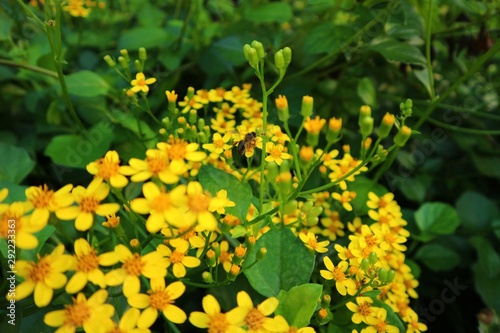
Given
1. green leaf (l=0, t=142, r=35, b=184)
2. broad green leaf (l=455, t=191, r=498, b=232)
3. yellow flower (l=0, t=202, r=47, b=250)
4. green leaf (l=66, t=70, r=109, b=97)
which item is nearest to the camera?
yellow flower (l=0, t=202, r=47, b=250)

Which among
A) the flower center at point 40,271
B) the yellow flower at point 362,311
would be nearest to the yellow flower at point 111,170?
the flower center at point 40,271

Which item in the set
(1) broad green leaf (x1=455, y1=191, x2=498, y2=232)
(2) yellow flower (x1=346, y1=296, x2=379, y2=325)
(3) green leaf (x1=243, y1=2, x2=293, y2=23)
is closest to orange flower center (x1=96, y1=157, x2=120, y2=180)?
(2) yellow flower (x1=346, y1=296, x2=379, y2=325)

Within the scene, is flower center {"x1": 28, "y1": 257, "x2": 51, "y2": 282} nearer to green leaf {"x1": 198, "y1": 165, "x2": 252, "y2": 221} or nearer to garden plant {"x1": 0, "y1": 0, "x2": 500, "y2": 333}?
garden plant {"x1": 0, "y1": 0, "x2": 500, "y2": 333}

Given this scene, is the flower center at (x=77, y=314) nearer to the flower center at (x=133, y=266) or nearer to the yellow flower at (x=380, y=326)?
the flower center at (x=133, y=266)

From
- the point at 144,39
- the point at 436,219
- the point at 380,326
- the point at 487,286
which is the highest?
the point at 144,39

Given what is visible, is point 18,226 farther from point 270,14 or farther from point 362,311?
point 270,14

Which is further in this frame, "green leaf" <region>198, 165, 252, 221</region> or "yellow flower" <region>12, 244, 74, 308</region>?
"green leaf" <region>198, 165, 252, 221</region>

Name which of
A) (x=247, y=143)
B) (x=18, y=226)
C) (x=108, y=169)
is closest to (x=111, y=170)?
(x=108, y=169)
